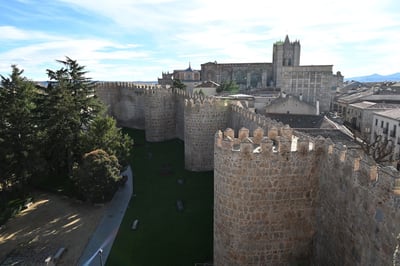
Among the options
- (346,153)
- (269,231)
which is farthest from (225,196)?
(346,153)

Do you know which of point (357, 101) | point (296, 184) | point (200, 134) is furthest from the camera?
point (357, 101)

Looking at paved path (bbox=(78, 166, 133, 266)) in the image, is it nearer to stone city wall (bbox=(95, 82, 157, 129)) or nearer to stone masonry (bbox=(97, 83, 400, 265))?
stone masonry (bbox=(97, 83, 400, 265))

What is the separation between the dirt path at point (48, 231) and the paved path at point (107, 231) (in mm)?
320

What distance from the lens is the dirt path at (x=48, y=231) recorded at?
1398 cm

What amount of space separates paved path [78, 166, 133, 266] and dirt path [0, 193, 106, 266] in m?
0.32

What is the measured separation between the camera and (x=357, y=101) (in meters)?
43.4

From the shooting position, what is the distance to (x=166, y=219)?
630 inches

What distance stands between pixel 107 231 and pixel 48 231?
305cm

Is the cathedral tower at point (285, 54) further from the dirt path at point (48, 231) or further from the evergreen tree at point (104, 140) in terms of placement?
the dirt path at point (48, 231)

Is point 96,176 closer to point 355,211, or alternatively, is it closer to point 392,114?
point 355,211

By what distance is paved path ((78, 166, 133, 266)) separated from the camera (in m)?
13.6

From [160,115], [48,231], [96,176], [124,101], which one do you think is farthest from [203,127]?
[124,101]

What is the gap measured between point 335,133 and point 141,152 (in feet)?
49.1

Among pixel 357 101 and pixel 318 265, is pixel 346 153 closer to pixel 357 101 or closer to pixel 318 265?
pixel 318 265
